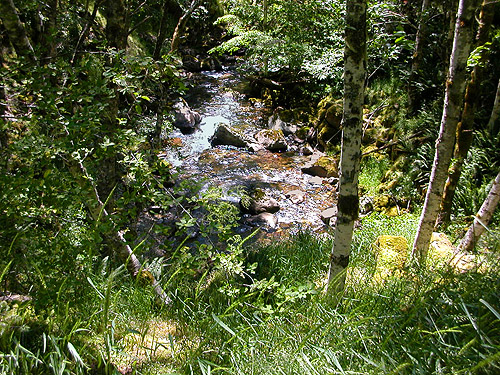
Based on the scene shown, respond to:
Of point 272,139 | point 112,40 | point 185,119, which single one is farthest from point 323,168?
point 112,40

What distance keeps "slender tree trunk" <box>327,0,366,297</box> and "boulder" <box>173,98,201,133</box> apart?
10.9 meters

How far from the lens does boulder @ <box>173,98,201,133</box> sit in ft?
42.9

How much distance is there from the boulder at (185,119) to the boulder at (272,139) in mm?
2645

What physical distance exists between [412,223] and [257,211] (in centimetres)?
364

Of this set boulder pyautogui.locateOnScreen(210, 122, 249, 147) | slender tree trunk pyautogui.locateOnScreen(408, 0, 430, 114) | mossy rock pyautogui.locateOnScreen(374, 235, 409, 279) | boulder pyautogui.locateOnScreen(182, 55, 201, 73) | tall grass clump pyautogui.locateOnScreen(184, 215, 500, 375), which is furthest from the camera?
boulder pyautogui.locateOnScreen(182, 55, 201, 73)

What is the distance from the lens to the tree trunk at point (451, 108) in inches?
133

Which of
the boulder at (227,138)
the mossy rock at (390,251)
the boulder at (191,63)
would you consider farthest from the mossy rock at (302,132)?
the boulder at (191,63)

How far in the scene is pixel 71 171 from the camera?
2.67 meters

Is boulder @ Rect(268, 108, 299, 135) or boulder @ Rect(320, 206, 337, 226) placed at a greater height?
boulder @ Rect(268, 108, 299, 135)

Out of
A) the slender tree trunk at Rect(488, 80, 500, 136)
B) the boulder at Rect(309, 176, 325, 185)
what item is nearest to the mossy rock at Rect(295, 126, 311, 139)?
the boulder at Rect(309, 176, 325, 185)

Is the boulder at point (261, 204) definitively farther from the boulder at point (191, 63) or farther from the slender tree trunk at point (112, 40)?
the boulder at point (191, 63)

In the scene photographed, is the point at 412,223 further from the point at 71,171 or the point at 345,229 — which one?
the point at 71,171

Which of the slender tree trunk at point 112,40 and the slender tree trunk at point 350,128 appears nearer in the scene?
the slender tree trunk at point 350,128

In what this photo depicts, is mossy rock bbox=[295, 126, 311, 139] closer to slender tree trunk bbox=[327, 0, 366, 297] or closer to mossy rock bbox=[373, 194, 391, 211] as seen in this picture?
mossy rock bbox=[373, 194, 391, 211]
